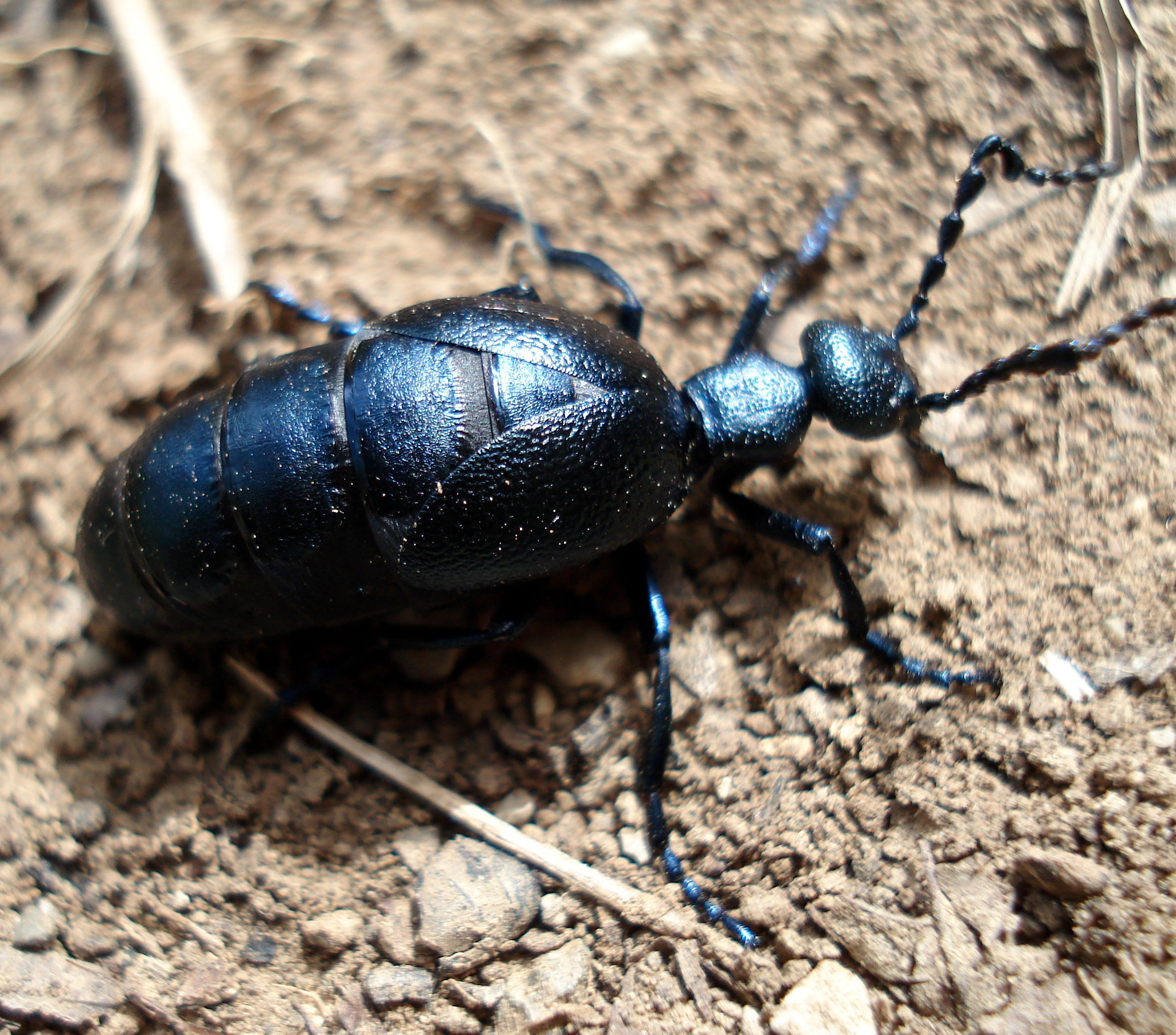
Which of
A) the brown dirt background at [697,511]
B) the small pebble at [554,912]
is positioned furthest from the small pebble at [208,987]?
the small pebble at [554,912]

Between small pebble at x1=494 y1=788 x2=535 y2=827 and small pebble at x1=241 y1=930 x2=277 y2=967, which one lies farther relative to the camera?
small pebble at x1=494 y1=788 x2=535 y2=827

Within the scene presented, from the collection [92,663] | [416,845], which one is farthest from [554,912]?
[92,663]

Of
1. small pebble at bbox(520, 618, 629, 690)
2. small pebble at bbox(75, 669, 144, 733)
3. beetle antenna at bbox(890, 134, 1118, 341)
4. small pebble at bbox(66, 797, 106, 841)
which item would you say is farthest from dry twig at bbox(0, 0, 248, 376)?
beetle antenna at bbox(890, 134, 1118, 341)

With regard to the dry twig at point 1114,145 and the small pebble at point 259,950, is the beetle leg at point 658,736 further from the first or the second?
the dry twig at point 1114,145

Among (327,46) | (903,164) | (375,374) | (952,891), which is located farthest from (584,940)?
(327,46)

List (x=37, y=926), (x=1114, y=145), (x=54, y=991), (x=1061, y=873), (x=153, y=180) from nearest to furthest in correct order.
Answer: (x=1061, y=873)
(x=54, y=991)
(x=37, y=926)
(x=1114, y=145)
(x=153, y=180)

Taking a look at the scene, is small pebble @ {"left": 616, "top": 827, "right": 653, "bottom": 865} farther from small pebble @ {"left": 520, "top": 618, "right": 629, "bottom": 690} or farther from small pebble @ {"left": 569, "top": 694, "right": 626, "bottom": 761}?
small pebble @ {"left": 520, "top": 618, "right": 629, "bottom": 690}

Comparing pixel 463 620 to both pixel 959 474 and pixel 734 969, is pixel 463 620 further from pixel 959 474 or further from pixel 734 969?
pixel 959 474

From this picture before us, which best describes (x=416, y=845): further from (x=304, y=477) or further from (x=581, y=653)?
(x=304, y=477)
